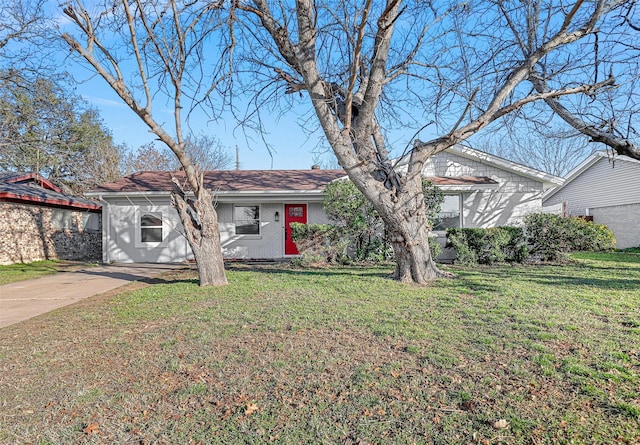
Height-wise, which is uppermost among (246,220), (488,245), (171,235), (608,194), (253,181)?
(253,181)

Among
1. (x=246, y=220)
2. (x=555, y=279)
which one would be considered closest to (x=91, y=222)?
(x=246, y=220)

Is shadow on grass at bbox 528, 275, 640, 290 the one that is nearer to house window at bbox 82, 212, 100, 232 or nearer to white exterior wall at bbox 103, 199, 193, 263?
white exterior wall at bbox 103, 199, 193, 263

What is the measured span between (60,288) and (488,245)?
10979 mm

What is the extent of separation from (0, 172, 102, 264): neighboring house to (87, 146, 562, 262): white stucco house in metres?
3.51

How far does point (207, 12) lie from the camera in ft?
21.7

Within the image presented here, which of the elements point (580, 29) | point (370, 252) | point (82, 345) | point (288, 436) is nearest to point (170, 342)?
point (82, 345)

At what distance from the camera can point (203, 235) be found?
788 cm

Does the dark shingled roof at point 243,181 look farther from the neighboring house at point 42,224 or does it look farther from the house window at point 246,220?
the neighboring house at point 42,224

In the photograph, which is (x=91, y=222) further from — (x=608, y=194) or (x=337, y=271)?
(x=608, y=194)

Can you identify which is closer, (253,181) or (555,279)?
(555,279)

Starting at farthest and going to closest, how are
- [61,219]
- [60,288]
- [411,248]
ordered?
[61,219] → [60,288] → [411,248]

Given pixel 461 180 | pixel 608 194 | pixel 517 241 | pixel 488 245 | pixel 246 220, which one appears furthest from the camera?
pixel 608 194

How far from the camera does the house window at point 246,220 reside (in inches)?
548

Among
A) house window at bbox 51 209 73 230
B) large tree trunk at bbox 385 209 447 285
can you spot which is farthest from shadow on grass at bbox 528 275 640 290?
house window at bbox 51 209 73 230
